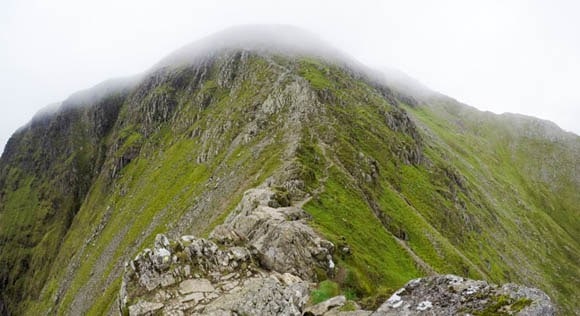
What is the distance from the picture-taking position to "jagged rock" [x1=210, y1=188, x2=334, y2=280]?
31.9 metres

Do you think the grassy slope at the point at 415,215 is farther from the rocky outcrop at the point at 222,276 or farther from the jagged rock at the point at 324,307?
the jagged rock at the point at 324,307

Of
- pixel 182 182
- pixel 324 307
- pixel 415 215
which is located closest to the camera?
pixel 324 307

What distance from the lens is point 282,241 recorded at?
35125 mm

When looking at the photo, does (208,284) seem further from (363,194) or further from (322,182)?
(363,194)

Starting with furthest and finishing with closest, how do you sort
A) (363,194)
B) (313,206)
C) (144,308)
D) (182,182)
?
(182,182), (363,194), (313,206), (144,308)

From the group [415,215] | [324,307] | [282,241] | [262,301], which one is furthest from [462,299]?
[415,215]

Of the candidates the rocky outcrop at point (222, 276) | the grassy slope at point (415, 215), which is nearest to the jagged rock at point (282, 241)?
the rocky outcrop at point (222, 276)

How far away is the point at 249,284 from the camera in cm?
2198

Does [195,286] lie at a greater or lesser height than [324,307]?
lesser

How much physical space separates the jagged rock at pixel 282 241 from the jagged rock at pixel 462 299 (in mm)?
15015

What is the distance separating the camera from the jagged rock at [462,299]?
1307cm

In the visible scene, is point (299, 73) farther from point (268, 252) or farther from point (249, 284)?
point (249, 284)

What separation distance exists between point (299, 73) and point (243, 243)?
117329 mm

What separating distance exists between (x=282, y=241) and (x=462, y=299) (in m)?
21.9
